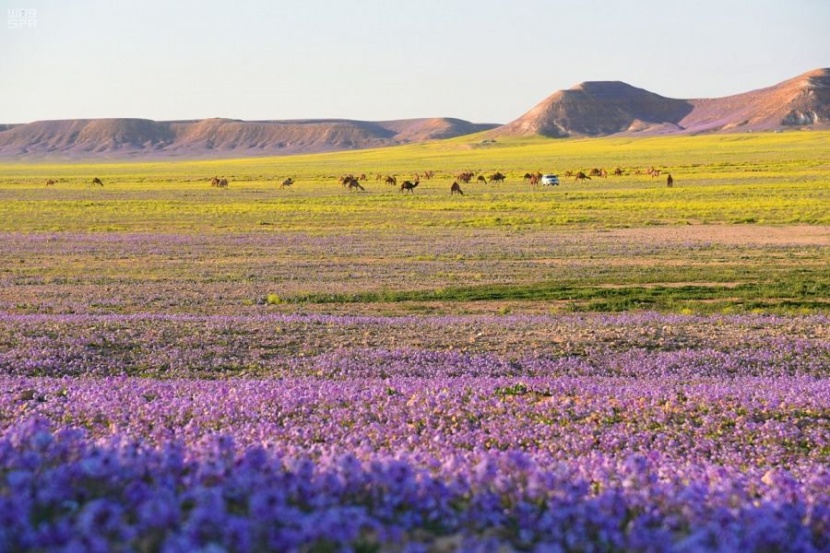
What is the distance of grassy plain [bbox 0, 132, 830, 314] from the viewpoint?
22.0 metres

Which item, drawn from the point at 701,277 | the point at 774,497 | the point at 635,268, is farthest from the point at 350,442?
the point at 635,268

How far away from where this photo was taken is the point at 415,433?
8109mm

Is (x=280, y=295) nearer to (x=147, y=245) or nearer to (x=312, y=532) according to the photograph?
(x=147, y=245)

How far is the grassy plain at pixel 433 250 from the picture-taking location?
22047 mm

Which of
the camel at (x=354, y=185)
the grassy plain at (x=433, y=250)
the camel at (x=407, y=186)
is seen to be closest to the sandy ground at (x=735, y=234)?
the grassy plain at (x=433, y=250)

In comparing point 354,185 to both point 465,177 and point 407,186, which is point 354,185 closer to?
point 407,186

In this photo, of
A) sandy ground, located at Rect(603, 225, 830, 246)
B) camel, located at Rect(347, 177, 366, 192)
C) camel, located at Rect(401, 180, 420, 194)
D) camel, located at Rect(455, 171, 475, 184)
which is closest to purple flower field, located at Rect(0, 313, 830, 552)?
sandy ground, located at Rect(603, 225, 830, 246)

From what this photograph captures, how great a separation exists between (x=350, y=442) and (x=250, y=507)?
404 centimetres

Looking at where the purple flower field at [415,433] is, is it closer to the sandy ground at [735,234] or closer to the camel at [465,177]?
the sandy ground at [735,234]

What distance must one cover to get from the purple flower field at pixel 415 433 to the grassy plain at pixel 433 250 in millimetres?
3777

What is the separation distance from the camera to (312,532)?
3209 mm

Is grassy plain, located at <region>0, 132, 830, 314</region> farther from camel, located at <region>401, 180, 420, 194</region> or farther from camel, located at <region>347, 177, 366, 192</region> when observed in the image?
camel, located at <region>347, 177, 366, 192</region>

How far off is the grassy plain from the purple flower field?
12.4 feet

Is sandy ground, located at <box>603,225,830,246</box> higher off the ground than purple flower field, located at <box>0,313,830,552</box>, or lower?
lower
